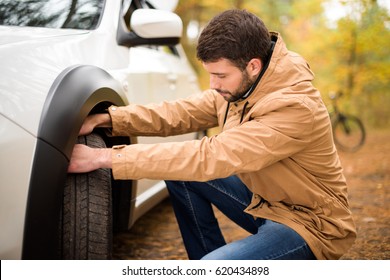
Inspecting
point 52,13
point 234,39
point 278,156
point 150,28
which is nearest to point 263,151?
point 278,156

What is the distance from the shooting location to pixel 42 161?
158cm

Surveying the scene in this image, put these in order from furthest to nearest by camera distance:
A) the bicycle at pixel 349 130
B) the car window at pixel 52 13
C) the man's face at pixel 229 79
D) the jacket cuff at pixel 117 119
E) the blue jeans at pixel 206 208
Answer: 1. the bicycle at pixel 349 130
2. the blue jeans at pixel 206 208
3. the car window at pixel 52 13
4. the jacket cuff at pixel 117 119
5. the man's face at pixel 229 79

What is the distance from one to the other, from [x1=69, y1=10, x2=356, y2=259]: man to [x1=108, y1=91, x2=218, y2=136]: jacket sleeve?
0.02 metres

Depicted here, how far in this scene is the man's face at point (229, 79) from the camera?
1.98 metres

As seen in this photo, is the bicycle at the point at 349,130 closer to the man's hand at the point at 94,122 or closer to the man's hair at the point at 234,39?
the man's hair at the point at 234,39

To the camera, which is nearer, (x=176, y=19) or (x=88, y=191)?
(x=88, y=191)

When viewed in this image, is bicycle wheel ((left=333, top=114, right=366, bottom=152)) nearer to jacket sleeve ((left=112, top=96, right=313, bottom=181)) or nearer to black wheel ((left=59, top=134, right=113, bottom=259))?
jacket sleeve ((left=112, top=96, right=313, bottom=181))

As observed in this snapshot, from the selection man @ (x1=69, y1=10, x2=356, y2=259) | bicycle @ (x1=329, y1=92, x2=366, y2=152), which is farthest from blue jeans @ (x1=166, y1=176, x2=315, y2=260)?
Answer: bicycle @ (x1=329, y1=92, x2=366, y2=152)

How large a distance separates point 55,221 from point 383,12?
34.1ft

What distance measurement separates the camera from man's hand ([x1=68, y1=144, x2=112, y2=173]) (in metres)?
1.75

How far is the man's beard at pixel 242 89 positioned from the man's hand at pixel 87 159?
1.99ft

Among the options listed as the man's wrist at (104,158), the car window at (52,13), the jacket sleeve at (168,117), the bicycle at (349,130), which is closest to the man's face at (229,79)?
the jacket sleeve at (168,117)
